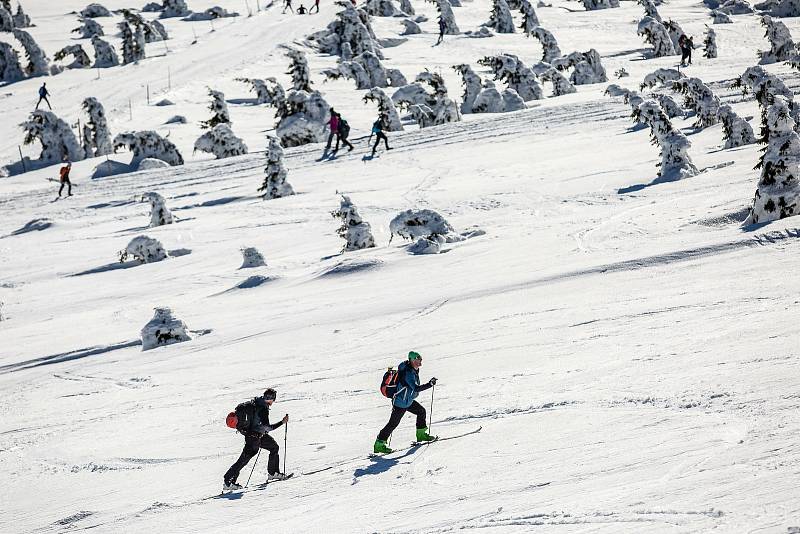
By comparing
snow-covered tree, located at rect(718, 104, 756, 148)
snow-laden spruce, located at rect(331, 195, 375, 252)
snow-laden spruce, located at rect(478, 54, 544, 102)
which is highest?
snow-laden spruce, located at rect(478, 54, 544, 102)

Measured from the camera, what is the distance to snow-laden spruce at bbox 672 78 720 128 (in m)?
26.7

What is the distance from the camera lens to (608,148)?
1050 inches

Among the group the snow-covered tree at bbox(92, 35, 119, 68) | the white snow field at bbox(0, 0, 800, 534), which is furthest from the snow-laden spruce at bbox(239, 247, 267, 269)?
the snow-covered tree at bbox(92, 35, 119, 68)

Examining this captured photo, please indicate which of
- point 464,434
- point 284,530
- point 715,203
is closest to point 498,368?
point 464,434

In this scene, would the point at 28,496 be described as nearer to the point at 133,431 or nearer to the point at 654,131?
the point at 133,431

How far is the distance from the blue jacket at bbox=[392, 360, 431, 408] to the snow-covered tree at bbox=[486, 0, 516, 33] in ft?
158

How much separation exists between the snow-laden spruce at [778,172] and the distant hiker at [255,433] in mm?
9660

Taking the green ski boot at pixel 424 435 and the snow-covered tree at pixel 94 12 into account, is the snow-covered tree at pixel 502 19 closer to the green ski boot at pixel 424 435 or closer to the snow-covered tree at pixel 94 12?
the snow-covered tree at pixel 94 12

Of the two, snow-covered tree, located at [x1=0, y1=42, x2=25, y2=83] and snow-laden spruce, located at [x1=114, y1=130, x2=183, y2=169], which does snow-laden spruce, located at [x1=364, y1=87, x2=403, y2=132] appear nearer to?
snow-laden spruce, located at [x1=114, y1=130, x2=183, y2=169]

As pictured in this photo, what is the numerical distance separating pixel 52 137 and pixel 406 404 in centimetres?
3035

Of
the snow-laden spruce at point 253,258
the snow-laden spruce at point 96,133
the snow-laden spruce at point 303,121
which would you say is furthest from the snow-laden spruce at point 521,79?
the snow-laden spruce at point 253,258

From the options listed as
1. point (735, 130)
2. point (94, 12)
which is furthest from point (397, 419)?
point (94, 12)

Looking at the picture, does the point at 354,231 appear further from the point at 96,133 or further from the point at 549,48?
the point at 549,48

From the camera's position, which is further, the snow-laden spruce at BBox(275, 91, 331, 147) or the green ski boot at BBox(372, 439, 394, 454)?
the snow-laden spruce at BBox(275, 91, 331, 147)
